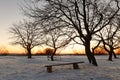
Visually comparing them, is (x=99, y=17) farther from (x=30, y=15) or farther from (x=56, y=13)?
(x=30, y=15)

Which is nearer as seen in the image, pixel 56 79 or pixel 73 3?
pixel 56 79

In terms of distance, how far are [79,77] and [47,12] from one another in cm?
885

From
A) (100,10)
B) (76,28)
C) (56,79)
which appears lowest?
(56,79)

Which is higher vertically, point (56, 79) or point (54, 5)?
point (54, 5)

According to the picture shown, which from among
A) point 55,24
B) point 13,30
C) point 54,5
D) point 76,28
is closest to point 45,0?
point 54,5

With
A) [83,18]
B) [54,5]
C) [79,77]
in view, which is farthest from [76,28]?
[79,77]

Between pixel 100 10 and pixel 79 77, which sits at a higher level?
pixel 100 10

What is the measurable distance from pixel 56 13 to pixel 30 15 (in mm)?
2579

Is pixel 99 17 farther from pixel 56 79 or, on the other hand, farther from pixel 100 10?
pixel 56 79

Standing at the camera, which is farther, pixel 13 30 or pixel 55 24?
pixel 13 30

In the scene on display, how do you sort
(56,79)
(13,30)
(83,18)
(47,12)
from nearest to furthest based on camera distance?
(56,79), (47,12), (83,18), (13,30)

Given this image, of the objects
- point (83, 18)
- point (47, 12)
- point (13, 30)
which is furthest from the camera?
point (13, 30)

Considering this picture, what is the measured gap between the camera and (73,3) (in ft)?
84.5

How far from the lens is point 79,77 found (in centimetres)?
1833
